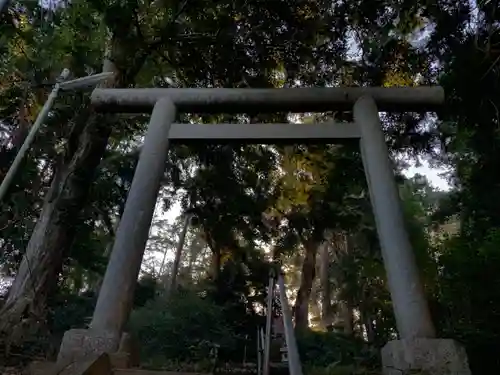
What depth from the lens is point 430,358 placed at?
311 centimetres

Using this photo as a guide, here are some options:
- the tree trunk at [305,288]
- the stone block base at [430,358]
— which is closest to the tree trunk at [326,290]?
the tree trunk at [305,288]

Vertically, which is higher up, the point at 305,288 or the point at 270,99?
the point at 305,288

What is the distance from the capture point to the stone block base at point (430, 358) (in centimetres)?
306

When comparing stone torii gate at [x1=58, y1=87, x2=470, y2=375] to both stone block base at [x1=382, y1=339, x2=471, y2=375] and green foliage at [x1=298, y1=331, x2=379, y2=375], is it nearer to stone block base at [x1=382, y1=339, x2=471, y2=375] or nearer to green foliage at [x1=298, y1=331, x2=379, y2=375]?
stone block base at [x1=382, y1=339, x2=471, y2=375]

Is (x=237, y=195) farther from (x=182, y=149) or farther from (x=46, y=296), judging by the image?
(x=46, y=296)

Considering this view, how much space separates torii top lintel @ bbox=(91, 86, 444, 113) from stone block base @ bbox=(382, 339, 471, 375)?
2.63m

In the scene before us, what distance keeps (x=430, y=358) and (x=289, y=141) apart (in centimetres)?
244

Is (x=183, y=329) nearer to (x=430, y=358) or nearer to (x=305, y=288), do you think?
(x=305, y=288)

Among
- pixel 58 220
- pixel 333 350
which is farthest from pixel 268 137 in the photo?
pixel 333 350

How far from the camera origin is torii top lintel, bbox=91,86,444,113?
15.8ft

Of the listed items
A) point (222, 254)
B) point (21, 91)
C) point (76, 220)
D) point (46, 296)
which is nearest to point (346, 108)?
point (76, 220)

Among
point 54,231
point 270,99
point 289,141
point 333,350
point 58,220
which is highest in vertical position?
point 270,99

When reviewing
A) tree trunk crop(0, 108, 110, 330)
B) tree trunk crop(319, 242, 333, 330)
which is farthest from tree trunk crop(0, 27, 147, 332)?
tree trunk crop(319, 242, 333, 330)

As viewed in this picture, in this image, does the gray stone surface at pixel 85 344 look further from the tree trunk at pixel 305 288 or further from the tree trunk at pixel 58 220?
the tree trunk at pixel 305 288
